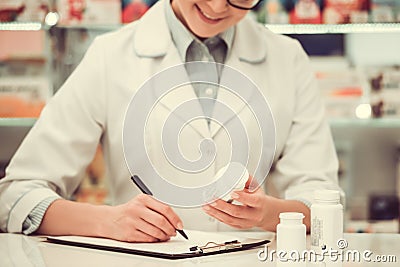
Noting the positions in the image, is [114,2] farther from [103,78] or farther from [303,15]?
[103,78]

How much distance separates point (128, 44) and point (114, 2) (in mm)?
960

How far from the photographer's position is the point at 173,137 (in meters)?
1.86

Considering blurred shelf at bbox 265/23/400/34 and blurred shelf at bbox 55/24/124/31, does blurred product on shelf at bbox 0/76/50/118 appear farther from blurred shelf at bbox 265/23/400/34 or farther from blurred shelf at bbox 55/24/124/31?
blurred shelf at bbox 265/23/400/34

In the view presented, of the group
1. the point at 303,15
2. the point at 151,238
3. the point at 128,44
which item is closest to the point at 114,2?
the point at 303,15

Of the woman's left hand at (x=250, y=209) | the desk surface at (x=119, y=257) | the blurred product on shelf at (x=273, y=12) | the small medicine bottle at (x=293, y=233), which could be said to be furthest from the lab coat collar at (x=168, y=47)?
the blurred product on shelf at (x=273, y=12)

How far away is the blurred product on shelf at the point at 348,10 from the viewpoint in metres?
2.86

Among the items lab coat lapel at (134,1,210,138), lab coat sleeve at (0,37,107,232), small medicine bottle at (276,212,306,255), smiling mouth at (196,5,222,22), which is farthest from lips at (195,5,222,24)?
small medicine bottle at (276,212,306,255)

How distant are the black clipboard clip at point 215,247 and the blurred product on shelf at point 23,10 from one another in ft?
5.38

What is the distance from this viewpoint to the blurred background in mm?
2871

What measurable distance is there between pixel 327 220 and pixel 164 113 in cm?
61

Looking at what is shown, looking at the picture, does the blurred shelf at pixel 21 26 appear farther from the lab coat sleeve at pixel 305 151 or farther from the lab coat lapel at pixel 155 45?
the lab coat sleeve at pixel 305 151

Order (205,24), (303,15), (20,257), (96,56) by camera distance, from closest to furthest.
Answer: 1. (20,257)
2. (205,24)
3. (96,56)
4. (303,15)

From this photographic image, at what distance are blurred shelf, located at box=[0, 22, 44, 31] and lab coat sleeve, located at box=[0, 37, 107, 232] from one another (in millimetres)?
1017

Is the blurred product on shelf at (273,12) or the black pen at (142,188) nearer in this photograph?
the black pen at (142,188)
